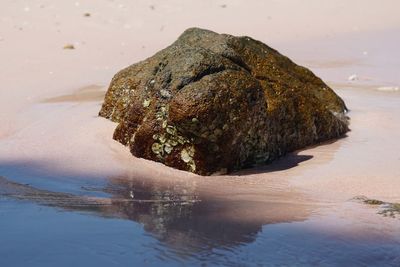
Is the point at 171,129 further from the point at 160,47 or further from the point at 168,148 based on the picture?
the point at 160,47

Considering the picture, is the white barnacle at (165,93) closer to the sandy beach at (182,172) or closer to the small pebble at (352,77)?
the sandy beach at (182,172)

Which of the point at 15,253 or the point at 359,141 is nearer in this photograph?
the point at 15,253

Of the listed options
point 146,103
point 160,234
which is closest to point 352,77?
point 146,103

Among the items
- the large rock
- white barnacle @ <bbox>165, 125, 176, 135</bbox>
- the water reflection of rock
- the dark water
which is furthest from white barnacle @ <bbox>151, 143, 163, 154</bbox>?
the dark water

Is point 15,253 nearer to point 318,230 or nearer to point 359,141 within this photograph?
point 318,230

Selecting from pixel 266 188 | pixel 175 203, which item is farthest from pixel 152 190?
pixel 266 188

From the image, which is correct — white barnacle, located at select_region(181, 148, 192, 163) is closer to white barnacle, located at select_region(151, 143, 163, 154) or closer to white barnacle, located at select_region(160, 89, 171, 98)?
white barnacle, located at select_region(151, 143, 163, 154)
